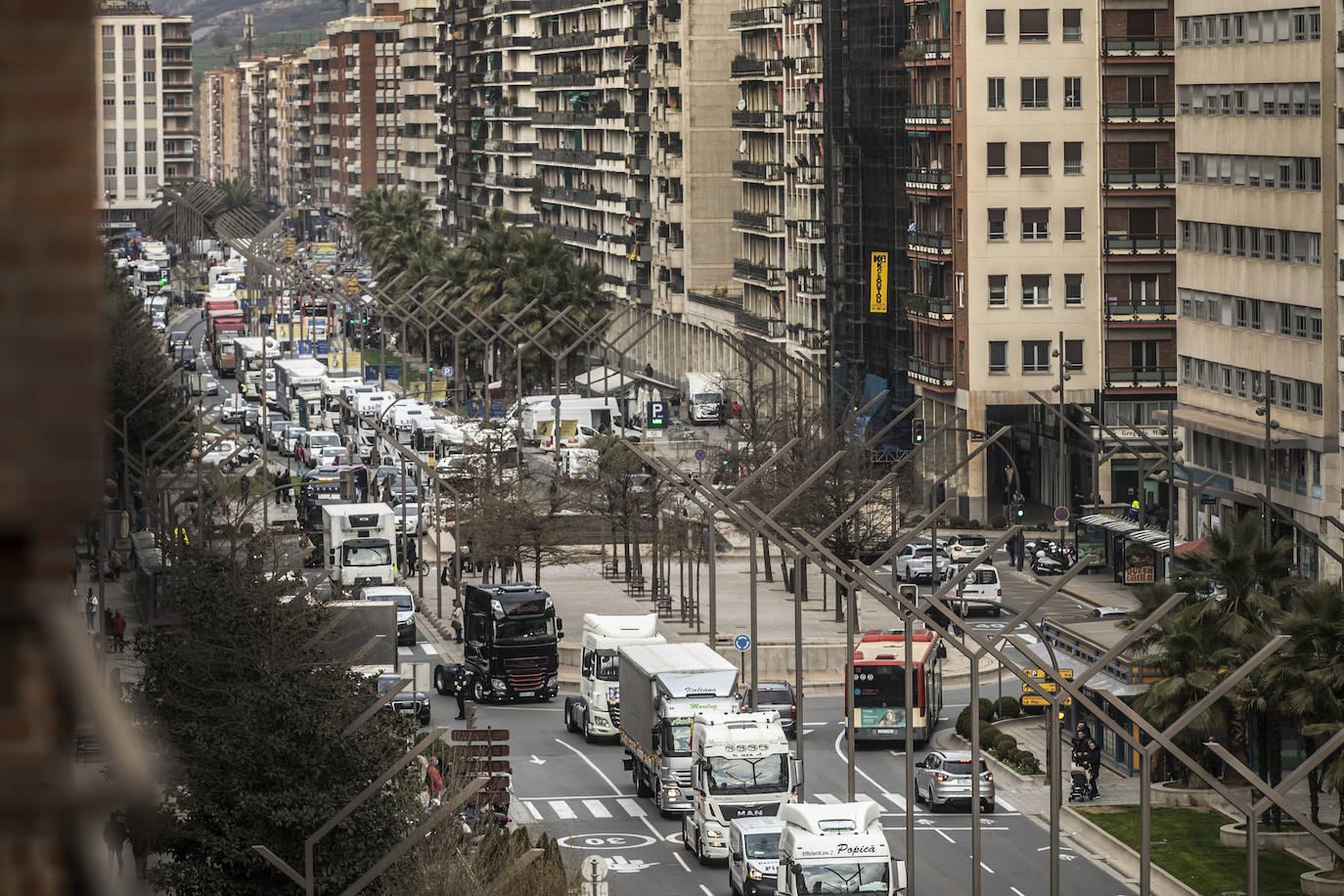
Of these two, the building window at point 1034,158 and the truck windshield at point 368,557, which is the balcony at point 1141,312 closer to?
the building window at point 1034,158

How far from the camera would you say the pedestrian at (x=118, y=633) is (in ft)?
242

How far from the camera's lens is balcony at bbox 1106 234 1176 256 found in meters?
108

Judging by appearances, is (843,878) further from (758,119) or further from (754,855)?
(758,119)

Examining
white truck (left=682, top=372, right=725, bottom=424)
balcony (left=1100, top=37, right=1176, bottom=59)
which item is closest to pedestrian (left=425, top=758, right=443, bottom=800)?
balcony (left=1100, top=37, right=1176, bottom=59)

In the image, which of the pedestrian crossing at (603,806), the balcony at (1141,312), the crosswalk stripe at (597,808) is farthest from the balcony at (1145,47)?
the crosswalk stripe at (597,808)

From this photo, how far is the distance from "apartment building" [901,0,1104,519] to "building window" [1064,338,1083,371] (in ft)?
0.21

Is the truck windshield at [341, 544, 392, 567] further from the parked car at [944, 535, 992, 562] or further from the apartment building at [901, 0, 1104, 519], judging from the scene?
the apartment building at [901, 0, 1104, 519]

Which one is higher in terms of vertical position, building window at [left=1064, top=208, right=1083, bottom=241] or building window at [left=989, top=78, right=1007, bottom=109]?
building window at [left=989, top=78, right=1007, bottom=109]

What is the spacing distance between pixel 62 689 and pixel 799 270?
423 feet

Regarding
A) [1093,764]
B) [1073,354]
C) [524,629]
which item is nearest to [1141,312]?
[1073,354]

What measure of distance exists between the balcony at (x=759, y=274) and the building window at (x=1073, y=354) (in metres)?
32.1

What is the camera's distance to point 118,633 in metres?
74.2

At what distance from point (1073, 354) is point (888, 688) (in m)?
52.0

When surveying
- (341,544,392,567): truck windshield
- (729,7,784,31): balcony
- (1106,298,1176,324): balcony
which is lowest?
(341,544,392,567): truck windshield
